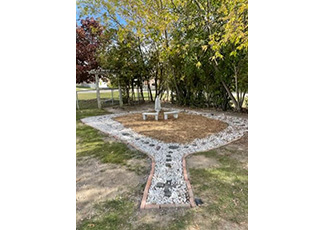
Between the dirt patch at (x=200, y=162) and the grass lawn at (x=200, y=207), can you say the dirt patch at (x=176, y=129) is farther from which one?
the grass lawn at (x=200, y=207)

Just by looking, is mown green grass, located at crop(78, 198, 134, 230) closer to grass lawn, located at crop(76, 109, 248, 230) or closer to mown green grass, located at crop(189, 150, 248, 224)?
grass lawn, located at crop(76, 109, 248, 230)

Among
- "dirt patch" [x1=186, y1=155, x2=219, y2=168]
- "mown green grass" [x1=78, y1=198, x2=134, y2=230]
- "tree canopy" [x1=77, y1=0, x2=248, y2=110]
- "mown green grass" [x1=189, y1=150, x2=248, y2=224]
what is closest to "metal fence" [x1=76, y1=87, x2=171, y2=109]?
"tree canopy" [x1=77, y1=0, x2=248, y2=110]

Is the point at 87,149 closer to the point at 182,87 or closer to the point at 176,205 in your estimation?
the point at 176,205

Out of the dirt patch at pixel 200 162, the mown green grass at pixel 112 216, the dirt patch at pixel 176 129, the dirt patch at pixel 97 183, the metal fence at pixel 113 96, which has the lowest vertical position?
the mown green grass at pixel 112 216

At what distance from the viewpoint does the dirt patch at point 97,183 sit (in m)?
1.77

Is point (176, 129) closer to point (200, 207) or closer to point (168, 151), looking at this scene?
point (168, 151)

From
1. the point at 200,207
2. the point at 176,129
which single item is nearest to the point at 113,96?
the point at 176,129

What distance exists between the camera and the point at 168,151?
312 cm

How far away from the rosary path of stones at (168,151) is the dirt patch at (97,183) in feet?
0.88

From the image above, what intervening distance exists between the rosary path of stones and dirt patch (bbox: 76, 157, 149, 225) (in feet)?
0.88

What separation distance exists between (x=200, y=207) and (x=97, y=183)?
4.09ft

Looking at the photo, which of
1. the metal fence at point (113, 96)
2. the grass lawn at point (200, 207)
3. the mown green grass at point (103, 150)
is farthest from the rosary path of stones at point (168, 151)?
the metal fence at point (113, 96)
